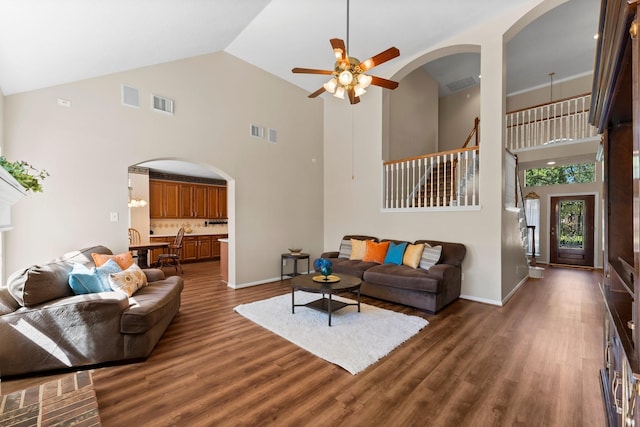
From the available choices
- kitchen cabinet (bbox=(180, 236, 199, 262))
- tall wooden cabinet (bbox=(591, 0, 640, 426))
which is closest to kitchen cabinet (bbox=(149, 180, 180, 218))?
kitchen cabinet (bbox=(180, 236, 199, 262))

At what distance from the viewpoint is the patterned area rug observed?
146 cm

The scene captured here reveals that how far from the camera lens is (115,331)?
2.50 m

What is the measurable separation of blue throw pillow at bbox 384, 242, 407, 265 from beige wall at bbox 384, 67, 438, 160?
6.65 ft

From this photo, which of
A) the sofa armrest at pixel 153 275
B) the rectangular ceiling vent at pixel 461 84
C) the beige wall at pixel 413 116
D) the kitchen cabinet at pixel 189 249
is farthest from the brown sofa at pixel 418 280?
the rectangular ceiling vent at pixel 461 84

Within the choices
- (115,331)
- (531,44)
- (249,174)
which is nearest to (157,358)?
(115,331)

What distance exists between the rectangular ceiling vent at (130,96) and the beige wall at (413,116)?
451cm

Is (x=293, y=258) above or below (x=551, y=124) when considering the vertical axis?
below

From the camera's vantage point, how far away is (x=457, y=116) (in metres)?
8.48

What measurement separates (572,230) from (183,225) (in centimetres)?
1116

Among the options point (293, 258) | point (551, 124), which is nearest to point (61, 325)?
point (293, 258)

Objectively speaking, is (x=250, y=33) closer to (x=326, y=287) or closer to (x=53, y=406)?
(x=326, y=287)

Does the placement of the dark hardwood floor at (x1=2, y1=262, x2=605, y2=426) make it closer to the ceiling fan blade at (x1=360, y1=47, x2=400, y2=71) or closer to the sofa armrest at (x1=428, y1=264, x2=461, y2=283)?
the sofa armrest at (x1=428, y1=264, x2=461, y2=283)

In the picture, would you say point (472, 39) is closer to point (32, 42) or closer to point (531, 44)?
point (531, 44)

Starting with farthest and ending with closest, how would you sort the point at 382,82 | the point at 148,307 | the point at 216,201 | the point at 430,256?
1. the point at 216,201
2. the point at 430,256
3. the point at 382,82
4. the point at 148,307
